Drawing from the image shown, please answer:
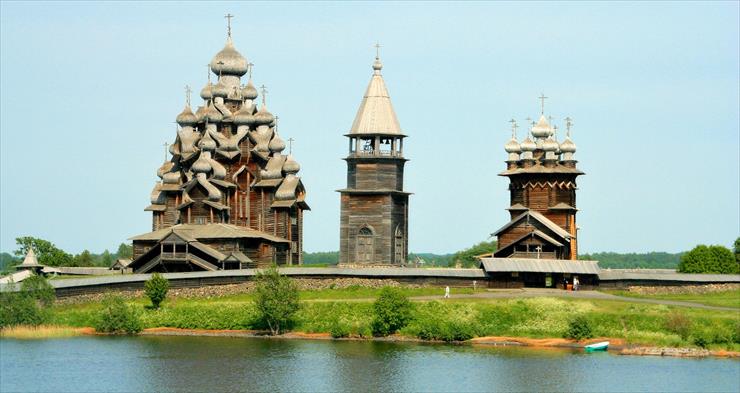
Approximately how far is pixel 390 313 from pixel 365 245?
1423cm

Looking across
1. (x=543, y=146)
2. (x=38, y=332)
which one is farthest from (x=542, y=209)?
(x=38, y=332)

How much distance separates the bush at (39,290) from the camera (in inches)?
2781

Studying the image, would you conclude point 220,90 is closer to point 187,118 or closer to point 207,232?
point 187,118

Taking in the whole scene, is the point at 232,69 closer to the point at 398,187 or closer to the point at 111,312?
the point at 398,187

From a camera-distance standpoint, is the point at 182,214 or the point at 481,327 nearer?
the point at 481,327

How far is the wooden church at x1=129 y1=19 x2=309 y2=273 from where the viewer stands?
3219 inches

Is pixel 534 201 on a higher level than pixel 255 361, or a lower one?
higher

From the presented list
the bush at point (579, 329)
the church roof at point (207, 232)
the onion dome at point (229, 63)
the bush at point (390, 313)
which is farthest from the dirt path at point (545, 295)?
the onion dome at point (229, 63)

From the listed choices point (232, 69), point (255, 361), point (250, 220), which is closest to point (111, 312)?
point (255, 361)

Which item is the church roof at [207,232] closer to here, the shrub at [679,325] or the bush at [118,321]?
the bush at [118,321]

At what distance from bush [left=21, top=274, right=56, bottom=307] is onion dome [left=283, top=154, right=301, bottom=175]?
695 inches

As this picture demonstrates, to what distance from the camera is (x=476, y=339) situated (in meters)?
65.3

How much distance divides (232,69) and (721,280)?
30.6 metres

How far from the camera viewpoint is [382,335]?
66.5 metres
